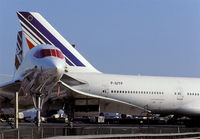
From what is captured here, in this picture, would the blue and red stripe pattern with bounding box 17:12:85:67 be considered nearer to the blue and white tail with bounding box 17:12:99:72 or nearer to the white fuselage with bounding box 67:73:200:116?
the blue and white tail with bounding box 17:12:99:72

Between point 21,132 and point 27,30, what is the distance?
23901 mm

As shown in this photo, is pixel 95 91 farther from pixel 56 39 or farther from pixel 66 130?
pixel 66 130

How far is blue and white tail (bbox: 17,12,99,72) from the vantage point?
127 ft

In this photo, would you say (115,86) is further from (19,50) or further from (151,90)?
(19,50)

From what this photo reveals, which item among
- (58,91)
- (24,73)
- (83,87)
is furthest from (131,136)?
(83,87)

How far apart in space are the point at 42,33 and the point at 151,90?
35.2 feet

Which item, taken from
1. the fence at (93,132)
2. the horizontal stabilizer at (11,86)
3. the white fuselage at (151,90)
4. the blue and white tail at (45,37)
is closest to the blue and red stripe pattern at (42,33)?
the blue and white tail at (45,37)

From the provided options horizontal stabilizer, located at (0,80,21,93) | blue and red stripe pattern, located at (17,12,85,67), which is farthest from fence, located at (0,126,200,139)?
blue and red stripe pattern, located at (17,12,85,67)

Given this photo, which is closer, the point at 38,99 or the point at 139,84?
the point at 38,99

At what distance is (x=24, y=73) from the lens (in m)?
25.8

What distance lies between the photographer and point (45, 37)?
130 ft

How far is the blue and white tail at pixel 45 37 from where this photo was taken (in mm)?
38781

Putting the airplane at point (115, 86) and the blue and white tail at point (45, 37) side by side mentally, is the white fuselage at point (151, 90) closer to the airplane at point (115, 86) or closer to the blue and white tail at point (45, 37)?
the airplane at point (115, 86)

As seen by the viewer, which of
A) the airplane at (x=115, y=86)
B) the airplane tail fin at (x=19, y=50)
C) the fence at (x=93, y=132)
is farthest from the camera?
the airplane tail fin at (x=19, y=50)
